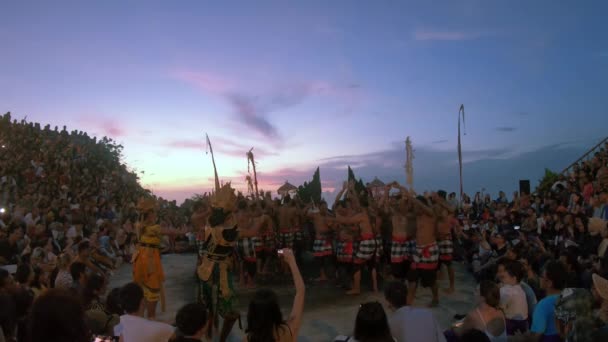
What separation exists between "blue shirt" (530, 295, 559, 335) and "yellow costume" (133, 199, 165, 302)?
487cm

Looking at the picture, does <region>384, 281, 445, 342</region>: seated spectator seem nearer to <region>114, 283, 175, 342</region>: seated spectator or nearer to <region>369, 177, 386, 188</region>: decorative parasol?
<region>114, 283, 175, 342</region>: seated spectator

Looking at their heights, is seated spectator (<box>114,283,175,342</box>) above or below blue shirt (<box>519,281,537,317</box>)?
above

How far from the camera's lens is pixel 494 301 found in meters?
4.08

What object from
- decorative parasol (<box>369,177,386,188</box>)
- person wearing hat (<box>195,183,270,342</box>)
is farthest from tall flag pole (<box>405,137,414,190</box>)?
person wearing hat (<box>195,183,270,342</box>)

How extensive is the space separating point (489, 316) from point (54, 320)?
3383mm

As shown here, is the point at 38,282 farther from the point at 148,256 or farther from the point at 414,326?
the point at 414,326

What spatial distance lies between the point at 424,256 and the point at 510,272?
10.6ft

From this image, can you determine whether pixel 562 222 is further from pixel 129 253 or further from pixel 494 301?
pixel 129 253

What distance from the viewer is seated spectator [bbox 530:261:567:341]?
4246mm

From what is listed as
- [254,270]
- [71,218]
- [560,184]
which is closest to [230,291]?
[254,270]

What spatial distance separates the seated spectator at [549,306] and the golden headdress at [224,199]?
3578mm

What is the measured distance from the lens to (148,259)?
673 cm

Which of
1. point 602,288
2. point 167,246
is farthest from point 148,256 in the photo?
point 167,246

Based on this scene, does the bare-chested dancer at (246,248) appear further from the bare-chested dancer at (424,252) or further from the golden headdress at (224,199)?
the golden headdress at (224,199)
